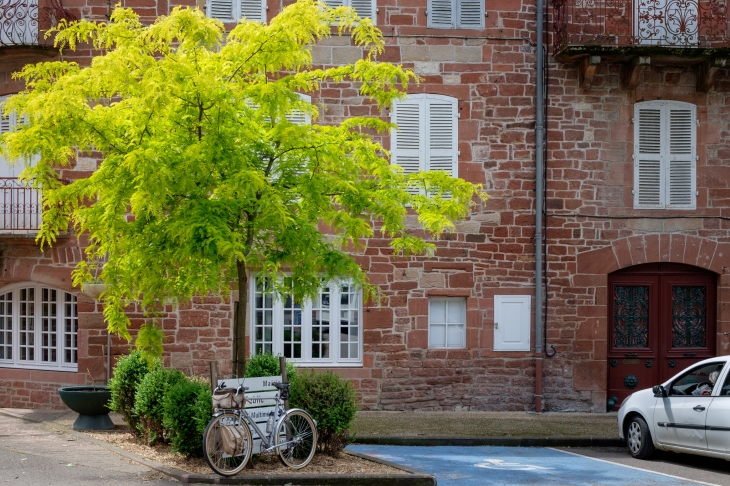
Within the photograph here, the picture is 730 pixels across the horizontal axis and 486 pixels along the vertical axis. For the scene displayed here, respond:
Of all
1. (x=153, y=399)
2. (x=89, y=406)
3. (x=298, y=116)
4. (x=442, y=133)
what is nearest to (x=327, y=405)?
(x=153, y=399)

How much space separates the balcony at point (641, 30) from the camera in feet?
53.3

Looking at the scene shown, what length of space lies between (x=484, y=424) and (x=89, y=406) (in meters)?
5.48

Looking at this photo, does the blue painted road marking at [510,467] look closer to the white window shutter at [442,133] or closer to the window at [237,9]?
the white window shutter at [442,133]

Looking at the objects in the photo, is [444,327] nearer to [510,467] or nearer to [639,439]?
[639,439]

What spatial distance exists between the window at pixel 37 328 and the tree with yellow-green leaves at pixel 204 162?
19.1 ft

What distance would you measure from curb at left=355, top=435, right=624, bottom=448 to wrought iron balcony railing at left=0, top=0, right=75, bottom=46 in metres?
7.97

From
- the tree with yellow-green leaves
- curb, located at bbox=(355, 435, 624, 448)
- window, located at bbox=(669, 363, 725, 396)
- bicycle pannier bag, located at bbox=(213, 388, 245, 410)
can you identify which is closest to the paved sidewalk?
bicycle pannier bag, located at bbox=(213, 388, 245, 410)

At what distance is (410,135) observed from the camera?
16.7m

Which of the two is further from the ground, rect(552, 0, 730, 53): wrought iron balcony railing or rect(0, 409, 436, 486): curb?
rect(552, 0, 730, 53): wrought iron balcony railing

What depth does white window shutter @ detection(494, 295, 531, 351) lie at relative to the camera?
54.5ft

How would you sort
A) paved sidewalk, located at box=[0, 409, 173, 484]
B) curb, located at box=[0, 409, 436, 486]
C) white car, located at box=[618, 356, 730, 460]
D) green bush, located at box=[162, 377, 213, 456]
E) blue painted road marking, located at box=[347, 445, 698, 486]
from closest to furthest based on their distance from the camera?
curb, located at box=[0, 409, 436, 486]
paved sidewalk, located at box=[0, 409, 173, 484]
green bush, located at box=[162, 377, 213, 456]
blue painted road marking, located at box=[347, 445, 698, 486]
white car, located at box=[618, 356, 730, 460]

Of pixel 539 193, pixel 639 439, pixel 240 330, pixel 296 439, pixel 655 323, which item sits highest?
pixel 539 193

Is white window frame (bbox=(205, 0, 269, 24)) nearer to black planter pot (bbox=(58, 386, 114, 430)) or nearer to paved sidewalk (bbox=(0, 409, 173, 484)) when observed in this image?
black planter pot (bbox=(58, 386, 114, 430))

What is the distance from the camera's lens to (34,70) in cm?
1074
